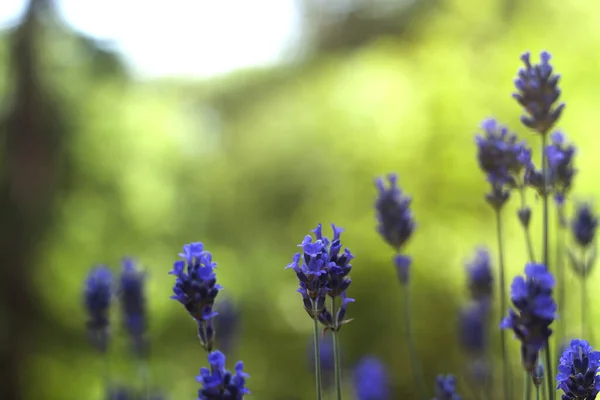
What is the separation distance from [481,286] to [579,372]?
1.05 metres

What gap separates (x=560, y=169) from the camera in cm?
179

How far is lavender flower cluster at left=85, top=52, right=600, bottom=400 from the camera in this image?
3.76 ft

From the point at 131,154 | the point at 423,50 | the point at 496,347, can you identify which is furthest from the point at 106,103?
the point at 496,347

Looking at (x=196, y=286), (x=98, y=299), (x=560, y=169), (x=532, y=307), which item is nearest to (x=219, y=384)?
(x=196, y=286)

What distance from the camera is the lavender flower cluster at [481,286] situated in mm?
1146

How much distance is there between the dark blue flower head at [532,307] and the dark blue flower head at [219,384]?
45 centimetres

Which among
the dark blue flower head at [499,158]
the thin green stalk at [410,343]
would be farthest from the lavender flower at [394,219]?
the dark blue flower head at [499,158]

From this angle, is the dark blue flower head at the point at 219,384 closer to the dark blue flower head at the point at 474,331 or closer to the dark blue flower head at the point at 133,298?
the dark blue flower head at the point at 133,298

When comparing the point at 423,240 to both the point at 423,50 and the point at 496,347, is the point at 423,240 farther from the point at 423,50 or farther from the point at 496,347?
the point at 423,50

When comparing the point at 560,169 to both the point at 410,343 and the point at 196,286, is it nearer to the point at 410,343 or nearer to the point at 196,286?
the point at 410,343

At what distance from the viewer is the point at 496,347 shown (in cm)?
630

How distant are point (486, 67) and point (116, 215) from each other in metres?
4.37

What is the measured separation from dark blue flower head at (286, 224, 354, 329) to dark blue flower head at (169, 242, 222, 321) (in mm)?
155

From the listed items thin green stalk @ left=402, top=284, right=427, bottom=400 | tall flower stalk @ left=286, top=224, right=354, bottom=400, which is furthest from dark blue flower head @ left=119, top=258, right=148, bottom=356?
tall flower stalk @ left=286, top=224, right=354, bottom=400
